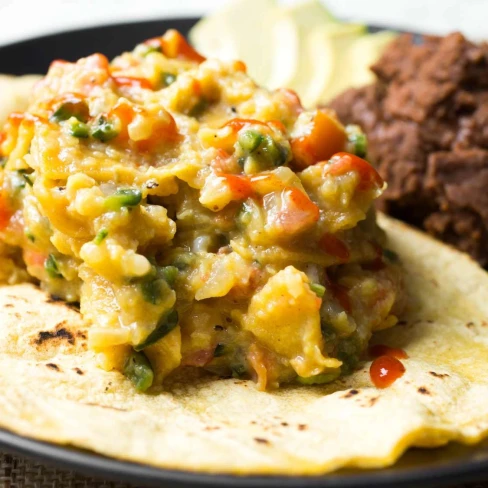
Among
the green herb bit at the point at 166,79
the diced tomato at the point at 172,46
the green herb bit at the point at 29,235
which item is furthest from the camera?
the diced tomato at the point at 172,46

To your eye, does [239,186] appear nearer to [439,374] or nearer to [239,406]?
[239,406]

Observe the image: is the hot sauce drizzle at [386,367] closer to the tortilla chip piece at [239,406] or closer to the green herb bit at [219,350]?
the tortilla chip piece at [239,406]

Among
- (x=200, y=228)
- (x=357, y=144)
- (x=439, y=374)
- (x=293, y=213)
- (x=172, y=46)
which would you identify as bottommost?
(x=439, y=374)

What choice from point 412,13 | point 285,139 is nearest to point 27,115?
point 285,139

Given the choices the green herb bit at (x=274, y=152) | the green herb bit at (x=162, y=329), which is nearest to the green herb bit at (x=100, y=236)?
the green herb bit at (x=162, y=329)

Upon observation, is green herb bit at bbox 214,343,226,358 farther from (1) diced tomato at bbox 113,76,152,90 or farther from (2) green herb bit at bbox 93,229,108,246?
(1) diced tomato at bbox 113,76,152,90

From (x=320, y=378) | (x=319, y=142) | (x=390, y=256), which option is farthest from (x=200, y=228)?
(x=390, y=256)

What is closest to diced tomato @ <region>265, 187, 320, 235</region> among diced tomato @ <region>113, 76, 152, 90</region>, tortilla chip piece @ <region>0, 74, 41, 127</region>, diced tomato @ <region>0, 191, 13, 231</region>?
diced tomato @ <region>113, 76, 152, 90</region>
